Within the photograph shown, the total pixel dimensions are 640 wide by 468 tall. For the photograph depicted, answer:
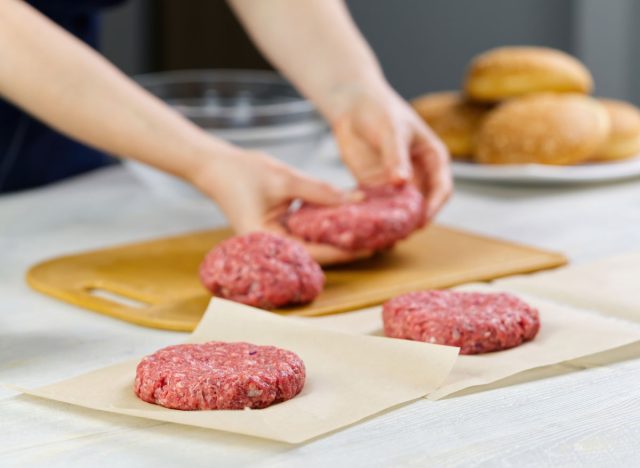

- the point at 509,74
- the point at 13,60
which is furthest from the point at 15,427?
the point at 509,74

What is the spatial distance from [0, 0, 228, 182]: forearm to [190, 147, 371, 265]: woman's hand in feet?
0.11

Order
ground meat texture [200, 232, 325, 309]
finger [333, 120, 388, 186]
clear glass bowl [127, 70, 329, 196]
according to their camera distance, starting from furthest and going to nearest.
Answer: clear glass bowl [127, 70, 329, 196], finger [333, 120, 388, 186], ground meat texture [200, 232, 325, 309]

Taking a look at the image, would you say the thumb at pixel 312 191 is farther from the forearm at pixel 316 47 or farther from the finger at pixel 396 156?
the forearm at pixel 316 47

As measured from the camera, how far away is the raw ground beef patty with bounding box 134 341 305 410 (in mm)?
953

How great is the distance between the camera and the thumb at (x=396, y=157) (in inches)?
62.5

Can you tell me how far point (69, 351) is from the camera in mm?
1169

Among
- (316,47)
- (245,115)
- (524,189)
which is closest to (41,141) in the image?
(245,115)

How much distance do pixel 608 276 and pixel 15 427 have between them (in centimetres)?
80

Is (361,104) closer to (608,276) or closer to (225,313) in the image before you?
(608,276)

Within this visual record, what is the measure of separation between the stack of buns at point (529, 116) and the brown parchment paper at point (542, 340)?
778mm

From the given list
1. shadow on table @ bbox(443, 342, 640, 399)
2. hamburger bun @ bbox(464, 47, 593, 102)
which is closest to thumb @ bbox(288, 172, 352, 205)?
shadow on table @ bbox(443, 342, 640, 399)

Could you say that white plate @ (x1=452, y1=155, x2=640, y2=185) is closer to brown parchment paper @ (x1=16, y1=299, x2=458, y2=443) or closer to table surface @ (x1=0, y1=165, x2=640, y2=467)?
table surface @ (x1=0, y1=165, x2=640, y2=467)

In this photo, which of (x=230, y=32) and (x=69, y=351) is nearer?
(x=69, y=351)

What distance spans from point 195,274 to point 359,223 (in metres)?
0.24
